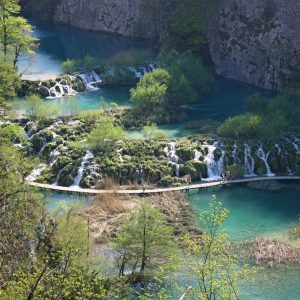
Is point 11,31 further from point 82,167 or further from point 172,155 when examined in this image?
point 172,155

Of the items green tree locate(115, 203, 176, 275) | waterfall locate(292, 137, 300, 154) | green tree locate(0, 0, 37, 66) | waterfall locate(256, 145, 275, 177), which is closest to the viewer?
green tree locate(115, 203, 176, 275)

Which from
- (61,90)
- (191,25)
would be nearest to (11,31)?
(61,90)

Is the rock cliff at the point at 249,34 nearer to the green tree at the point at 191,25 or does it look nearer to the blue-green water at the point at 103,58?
the green tree at the point at 191,25

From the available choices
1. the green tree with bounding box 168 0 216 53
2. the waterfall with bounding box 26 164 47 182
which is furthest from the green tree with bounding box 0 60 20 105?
the green tree with bounding box 168 0 216 53

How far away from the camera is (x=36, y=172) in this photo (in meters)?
55.5

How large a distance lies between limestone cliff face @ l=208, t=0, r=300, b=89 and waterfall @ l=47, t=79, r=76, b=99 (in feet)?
71.5

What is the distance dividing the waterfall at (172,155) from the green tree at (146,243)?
55.4ft

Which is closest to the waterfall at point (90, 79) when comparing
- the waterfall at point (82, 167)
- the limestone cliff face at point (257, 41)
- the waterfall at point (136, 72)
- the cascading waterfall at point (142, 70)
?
the waterfall at point (136, 72)

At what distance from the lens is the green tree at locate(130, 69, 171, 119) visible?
68125 mm

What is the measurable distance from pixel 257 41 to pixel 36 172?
39.2 m

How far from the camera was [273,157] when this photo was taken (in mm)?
57312

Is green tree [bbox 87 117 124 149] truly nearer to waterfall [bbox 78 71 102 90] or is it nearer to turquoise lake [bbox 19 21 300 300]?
turquoise lake [bbox 19 21 300 300]

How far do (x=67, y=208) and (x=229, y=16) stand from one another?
54008mm

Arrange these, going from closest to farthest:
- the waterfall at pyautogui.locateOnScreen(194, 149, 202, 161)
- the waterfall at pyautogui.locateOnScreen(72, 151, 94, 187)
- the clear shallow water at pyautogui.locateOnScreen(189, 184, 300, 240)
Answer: the clear shallow water at pyautogui.locateOnScreen(189, 184, 300, 240) < the waterfall at pyautogui.locateOnScreen(72, 151, 94, 187) < the waterfall at pyautogui.locateOnScreen(194, 149, 202, 161)
